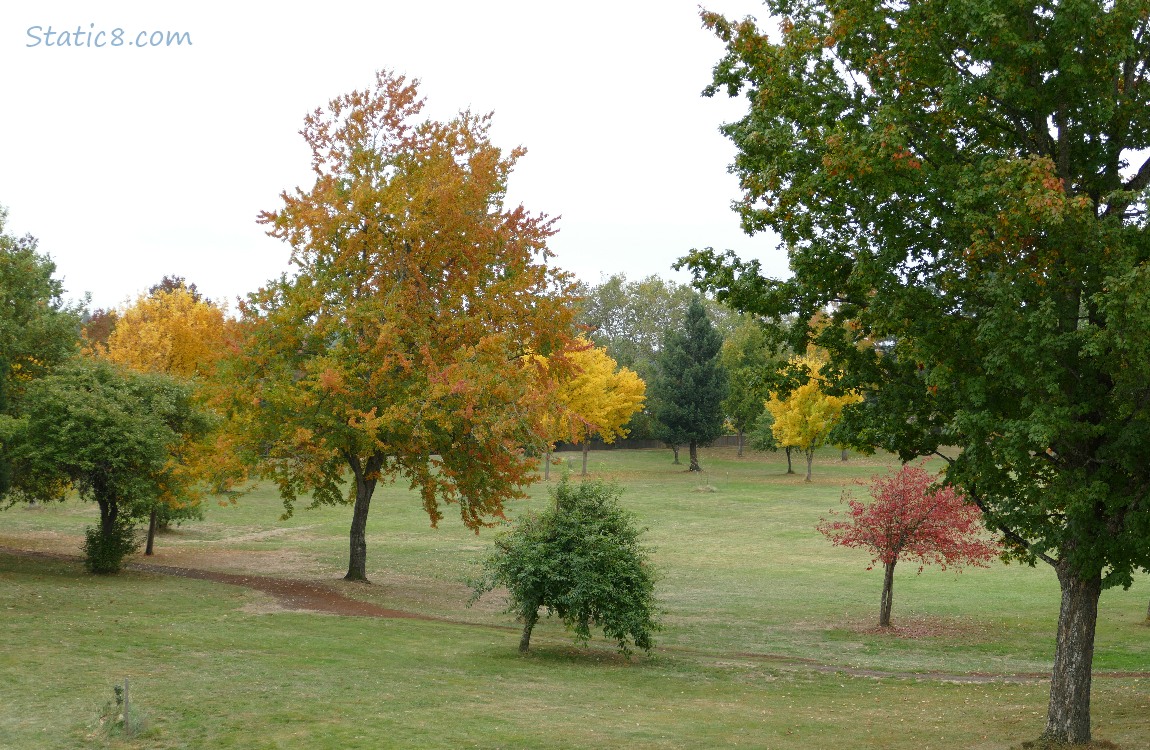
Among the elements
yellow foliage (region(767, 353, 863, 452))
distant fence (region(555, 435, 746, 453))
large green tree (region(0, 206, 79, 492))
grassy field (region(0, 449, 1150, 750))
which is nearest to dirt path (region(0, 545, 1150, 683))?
grassy field (region(0, 449, 1150, 750))

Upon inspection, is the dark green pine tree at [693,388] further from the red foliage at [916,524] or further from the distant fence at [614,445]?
the red foliage at [916,524]

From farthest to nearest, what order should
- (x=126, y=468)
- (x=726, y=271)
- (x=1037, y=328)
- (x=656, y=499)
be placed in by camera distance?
(x=656, y=499), (x=126, y=468), (x=726, y=271), (x=1037, y=328)

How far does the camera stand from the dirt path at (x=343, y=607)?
20.2 m

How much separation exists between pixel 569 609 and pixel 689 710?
455 cm

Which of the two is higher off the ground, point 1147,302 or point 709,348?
point 709,348

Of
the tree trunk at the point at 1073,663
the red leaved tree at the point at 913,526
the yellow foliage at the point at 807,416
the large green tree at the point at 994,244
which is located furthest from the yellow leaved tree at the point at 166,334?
the tree trunk at the point at 1073,663

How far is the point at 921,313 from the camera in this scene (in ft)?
39.5

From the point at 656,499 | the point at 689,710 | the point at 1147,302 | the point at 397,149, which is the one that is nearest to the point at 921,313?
the point at 1147,302

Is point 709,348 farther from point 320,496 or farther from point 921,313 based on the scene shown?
point 921,313

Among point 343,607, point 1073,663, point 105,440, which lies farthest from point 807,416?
point 1073,663

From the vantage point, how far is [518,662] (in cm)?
1925

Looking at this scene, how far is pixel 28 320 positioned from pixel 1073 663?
26.9 metres

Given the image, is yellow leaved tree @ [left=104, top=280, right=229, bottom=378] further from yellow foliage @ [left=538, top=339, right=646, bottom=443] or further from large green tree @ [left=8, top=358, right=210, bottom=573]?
yellow foliage @ [left=538, top=339, right=646, bottom=443]

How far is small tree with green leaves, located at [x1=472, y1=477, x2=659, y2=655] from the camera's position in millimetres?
19422
